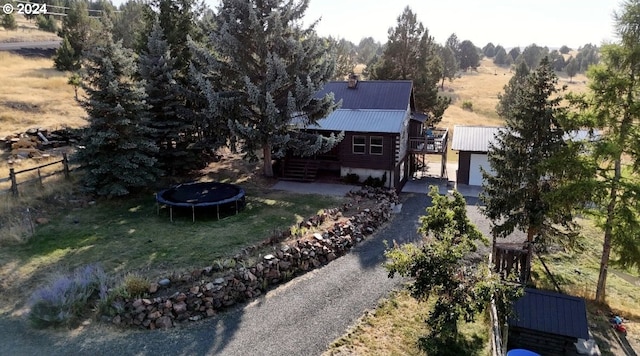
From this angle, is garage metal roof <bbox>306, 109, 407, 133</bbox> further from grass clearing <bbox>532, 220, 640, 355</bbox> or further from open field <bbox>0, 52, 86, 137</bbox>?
open field <bbox>0, 52, 86, 137</bbox>

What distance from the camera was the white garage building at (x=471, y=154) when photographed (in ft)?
83.9

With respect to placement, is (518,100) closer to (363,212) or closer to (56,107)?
(363,212)

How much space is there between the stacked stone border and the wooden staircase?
20.1ft

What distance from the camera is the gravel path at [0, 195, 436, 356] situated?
35.4 feet

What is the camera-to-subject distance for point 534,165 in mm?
13766

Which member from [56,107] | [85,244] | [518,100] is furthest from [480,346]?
[56,107]

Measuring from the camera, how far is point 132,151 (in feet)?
66.1

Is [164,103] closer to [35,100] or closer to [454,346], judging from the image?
[35,100]

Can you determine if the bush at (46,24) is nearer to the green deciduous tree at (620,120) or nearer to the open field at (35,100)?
the open field at (35,100)

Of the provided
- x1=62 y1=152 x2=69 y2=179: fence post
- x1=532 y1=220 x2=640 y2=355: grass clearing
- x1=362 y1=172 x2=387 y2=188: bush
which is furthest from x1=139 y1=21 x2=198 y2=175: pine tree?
x1=532 y1=220 x2=640 y2=355: grass clearing

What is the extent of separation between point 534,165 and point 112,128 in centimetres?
1743

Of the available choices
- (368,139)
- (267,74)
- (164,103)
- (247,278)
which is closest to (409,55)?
(368,139)

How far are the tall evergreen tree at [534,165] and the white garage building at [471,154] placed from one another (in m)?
10.6

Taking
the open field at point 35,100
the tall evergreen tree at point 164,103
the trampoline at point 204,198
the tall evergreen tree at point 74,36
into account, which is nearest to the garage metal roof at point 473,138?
the trampoline at point 204,198
